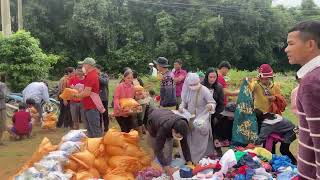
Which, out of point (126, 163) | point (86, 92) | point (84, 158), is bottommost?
point (126, 163)

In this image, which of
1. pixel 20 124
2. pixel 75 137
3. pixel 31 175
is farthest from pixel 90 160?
pixel 20 124

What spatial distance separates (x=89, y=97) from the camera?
24.0 ft

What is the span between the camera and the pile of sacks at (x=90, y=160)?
5.39 m

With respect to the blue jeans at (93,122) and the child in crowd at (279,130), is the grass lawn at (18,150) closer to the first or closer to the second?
the blue jeans at (93,122)

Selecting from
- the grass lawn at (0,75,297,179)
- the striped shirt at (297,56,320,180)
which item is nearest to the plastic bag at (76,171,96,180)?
the grass lawn at (0,75,297,179)

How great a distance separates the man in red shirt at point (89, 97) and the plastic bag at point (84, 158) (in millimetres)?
1686

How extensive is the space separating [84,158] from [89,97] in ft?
6.06

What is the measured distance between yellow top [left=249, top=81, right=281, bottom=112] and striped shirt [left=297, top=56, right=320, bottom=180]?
445 centimetres

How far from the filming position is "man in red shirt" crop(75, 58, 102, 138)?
7.20 meters

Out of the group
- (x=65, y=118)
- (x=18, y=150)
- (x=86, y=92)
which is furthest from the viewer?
(x=65, y=118)

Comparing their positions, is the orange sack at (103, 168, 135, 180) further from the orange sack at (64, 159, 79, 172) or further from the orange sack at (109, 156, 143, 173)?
the orange sack at (64, 159, 79, 172)

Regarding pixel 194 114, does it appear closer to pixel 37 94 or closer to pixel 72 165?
pixel 72 165

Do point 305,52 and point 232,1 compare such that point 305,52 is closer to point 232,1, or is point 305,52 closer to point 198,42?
point 198,42

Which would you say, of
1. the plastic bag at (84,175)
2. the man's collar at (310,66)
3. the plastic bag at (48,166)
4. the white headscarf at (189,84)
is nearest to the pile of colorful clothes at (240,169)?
the plastic bag at (84,175)
